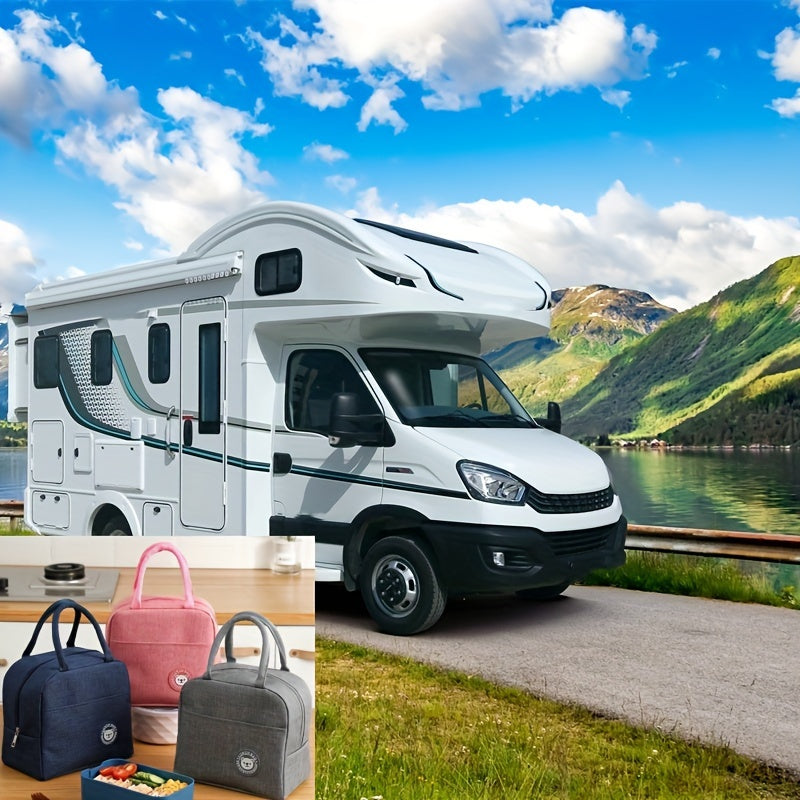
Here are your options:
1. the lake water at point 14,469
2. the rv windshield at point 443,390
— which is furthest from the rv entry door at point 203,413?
the lake water at point 14,469

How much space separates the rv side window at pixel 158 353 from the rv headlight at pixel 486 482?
2.95 metres

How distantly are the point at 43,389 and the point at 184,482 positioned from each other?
103 inches

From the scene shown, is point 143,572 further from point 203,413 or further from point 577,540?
point 203,413

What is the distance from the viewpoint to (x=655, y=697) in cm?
566

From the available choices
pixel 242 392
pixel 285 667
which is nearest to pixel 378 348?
pixel 242 392

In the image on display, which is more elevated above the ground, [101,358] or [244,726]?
[101,358]

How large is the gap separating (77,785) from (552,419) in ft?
21.6

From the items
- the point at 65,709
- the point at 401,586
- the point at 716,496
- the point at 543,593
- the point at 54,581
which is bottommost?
the point at 716,496

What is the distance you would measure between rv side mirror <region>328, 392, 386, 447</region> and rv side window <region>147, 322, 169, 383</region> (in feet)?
6.05

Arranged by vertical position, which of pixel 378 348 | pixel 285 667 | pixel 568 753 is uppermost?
pixel 378 348

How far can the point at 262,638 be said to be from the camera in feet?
8.09

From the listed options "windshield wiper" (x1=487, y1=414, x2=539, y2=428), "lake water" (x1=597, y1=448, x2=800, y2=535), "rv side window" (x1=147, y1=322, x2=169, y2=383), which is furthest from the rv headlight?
"lake water" (x1=597, y1=448, x2=800, y2=535)

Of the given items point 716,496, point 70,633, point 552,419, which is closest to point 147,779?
point 70,633

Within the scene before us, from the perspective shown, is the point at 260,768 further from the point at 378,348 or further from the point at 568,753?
the point at 378,348
